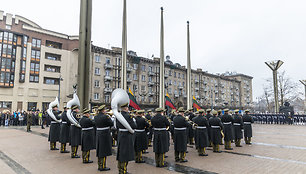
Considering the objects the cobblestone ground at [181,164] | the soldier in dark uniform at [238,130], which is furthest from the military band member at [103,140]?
the soldier in dark uniform at [238,130]

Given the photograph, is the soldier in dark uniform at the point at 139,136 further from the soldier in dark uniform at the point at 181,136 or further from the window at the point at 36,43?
the window at the point at 36,43

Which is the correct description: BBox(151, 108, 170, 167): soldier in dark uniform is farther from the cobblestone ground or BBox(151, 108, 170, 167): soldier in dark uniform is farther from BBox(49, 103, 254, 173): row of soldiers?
the cobblestone ground

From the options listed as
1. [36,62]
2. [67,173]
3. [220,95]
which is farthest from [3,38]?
[220,95]

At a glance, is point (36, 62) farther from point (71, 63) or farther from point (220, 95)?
point (220, 95)

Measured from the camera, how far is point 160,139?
7.41 meters

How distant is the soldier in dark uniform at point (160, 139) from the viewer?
7.34m

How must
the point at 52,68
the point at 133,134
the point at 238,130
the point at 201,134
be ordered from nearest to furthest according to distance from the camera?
the point at 133,134, the point at 201,134, the point at 238,130, the point at 52,68

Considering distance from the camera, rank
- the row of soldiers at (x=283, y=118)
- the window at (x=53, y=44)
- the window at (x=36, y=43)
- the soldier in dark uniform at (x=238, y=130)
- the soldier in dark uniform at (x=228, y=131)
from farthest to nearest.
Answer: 1. the window at (x=53, y=44)
2. the window at (x=36, y=43)
3. the row of soldiers at (x=283, y=118)
4. the soldier in dark uniform at (x=238, y=130)
5. the soldier in dark uniform at (x=228, y=131)

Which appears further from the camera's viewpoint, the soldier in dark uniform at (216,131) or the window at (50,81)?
the window at (50,81)

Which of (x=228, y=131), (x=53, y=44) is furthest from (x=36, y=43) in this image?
(x=228, y=131)

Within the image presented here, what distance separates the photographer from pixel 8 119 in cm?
2541

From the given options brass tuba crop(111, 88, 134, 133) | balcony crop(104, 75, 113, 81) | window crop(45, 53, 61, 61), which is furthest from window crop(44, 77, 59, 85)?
brass tuba crop(111, 88, 134, 133)

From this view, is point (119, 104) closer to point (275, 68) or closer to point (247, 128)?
point (247, 128)

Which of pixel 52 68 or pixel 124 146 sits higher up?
pixel 52 68
